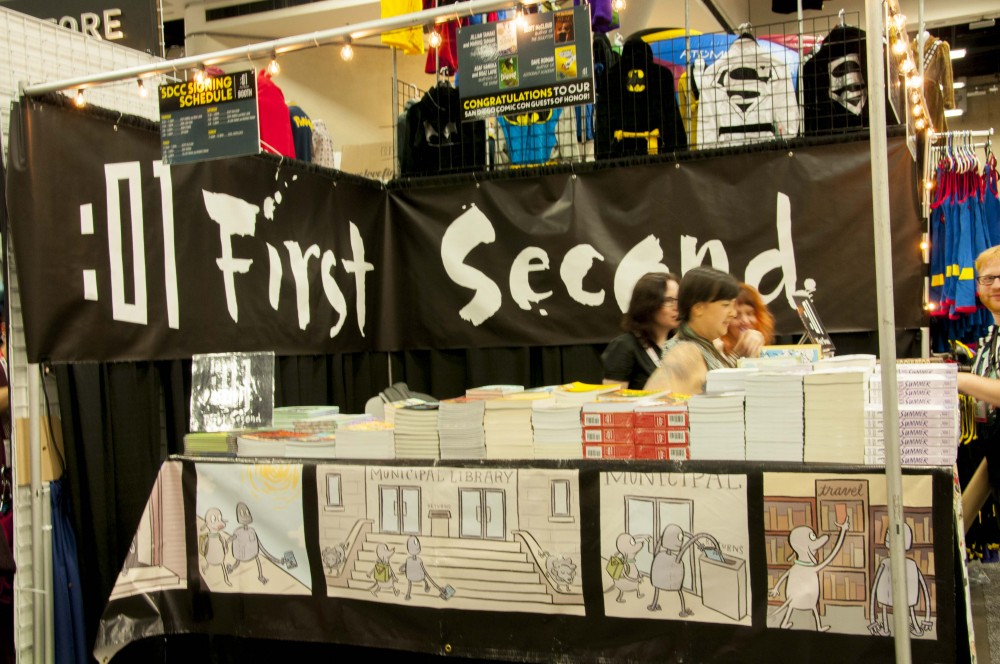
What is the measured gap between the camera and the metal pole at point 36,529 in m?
3.40

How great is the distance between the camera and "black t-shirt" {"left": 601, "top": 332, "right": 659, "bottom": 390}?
3.79 m

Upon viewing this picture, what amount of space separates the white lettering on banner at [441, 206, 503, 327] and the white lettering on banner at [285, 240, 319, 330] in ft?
2.73

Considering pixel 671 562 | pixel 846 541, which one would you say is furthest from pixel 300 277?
pixel 846 541

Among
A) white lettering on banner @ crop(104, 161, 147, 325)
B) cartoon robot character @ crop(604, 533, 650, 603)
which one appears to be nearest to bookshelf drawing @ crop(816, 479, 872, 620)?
cartoon robot character @ crop(604, 533, 650, 603)

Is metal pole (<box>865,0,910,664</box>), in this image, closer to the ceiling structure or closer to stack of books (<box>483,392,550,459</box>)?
stack of books (<box>483,392,550,459</box>)

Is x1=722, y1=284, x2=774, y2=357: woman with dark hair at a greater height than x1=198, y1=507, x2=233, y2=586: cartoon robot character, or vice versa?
x1=722, y1=284, x2=774, y2=357: woman with dark hair

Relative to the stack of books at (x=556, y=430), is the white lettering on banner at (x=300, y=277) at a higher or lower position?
higher

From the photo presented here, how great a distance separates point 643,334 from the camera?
12.6 ft

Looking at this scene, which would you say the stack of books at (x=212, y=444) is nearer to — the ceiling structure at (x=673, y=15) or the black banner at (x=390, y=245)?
the black banner at (x=390, y=245)

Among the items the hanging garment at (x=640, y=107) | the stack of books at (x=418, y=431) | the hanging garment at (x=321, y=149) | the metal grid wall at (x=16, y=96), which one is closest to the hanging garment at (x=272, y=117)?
the hanging garment at (x=321, y=149)

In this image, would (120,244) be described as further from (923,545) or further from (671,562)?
(923,545)

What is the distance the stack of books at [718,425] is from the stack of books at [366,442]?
102cm

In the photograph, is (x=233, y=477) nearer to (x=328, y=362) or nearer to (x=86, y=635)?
(x=86, y=635)

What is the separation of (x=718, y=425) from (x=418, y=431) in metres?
0.98
